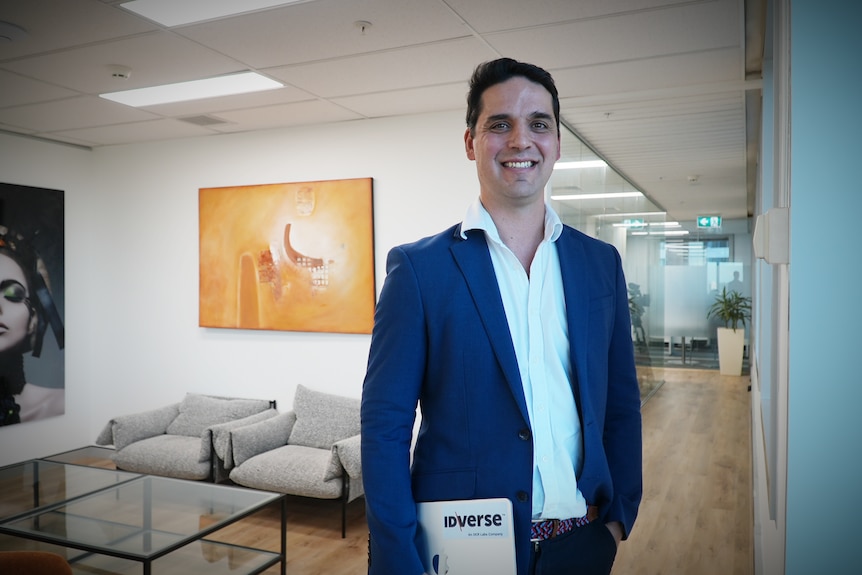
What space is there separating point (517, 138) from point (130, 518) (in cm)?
334

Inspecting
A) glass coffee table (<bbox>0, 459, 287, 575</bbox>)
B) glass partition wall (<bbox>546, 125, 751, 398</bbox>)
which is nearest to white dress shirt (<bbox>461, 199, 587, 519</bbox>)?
glass coffee table (<bbox>0, 459, 287, 575</bbox>)

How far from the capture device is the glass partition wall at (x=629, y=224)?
18.0 ft

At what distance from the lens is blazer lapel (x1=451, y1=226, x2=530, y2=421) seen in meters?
1.36

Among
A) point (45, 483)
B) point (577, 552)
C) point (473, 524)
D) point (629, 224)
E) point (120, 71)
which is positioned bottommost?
point (45, 483)

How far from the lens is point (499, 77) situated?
4.85ft

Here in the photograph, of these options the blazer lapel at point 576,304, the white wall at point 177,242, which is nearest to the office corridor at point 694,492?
the white wall at point 177,242

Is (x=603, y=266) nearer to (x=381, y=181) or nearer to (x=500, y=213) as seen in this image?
(x=500, y=213)

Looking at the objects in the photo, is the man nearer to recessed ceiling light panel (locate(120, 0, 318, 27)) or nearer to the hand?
the hand

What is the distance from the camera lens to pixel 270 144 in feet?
18.4

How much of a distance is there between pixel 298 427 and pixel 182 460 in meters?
0.87

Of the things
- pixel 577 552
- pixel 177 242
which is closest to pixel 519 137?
pixel 577 552

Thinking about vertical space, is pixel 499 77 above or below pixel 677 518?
above

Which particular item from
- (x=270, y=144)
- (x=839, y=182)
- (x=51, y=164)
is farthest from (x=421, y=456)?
(x=51, y=164)

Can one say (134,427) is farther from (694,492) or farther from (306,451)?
(694,492)
